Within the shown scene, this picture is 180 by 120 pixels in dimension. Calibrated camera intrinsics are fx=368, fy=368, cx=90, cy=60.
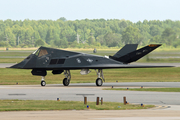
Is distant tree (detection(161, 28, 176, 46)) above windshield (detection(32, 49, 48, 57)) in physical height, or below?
above

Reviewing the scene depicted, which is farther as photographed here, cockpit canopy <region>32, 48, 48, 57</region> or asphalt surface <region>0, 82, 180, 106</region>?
cockpit canopy <region>32, 48, 48, 57</region>

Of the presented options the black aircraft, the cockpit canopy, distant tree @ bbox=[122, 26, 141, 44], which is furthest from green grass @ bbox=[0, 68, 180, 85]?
distant tree @ bbox=[122, 26, 141, 44]

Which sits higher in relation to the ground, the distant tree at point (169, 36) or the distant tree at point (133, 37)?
the distant tree at point (133, 37)

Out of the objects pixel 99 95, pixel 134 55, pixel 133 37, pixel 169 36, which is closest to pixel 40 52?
pixel 134 55

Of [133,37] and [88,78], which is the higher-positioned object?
[133,37]

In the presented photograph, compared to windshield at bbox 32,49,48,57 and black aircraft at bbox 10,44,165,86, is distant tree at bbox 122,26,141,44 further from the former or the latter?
windshield at bbox 32,49,48,57

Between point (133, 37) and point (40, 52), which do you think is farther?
point (133, 37)

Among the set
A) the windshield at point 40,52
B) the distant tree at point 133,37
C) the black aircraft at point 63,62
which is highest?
the distant tree at point 133,37

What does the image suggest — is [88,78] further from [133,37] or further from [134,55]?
[133,37]

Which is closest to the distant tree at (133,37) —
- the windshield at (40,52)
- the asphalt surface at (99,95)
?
the windshield at (40,52)

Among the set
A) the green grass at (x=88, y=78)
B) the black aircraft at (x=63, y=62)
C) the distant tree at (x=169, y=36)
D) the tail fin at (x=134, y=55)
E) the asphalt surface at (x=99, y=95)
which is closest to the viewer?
the asphalt surface at (x=99, y=95)

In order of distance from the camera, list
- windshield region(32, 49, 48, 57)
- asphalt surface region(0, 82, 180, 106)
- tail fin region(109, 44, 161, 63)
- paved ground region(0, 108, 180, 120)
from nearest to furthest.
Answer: paved ground region(0, 108, 180, 120)
asphalt surface region(0, 82, 180, 106)
windshield region(32, 49, 48, 57)
tail fin region(109, 44, 161, 63)

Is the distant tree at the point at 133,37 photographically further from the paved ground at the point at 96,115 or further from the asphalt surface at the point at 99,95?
the paved ground at the point at 96,115

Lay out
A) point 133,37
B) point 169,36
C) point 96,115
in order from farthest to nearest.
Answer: point 133,37, point 169,36, point 96,115
